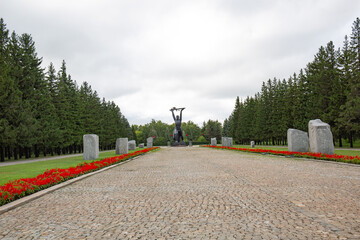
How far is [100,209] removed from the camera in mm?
5418

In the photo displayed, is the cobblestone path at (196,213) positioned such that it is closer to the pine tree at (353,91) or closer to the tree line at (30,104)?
the tree line at (30,104)

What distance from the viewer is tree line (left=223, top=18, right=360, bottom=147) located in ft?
93.7

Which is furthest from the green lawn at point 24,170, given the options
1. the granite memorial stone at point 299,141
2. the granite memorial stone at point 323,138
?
the granite memorial stone at point 299,141

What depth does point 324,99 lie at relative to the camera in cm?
3297

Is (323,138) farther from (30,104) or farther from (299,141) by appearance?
(30,104)

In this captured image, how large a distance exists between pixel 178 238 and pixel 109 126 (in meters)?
50.2

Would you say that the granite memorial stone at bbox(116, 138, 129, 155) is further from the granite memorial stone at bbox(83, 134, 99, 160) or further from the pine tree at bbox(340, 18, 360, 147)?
the pine tree at bbox(340, 18, 360, 147)

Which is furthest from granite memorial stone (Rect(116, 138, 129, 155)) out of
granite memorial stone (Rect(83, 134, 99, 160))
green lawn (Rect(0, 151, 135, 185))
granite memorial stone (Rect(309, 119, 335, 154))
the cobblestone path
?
the cobblestone path

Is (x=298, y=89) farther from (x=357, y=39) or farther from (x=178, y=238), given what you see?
(x=178, y=238)

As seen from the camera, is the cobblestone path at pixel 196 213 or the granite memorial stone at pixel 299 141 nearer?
the cobblestone path at pixel 196 213

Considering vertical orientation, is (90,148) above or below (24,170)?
above

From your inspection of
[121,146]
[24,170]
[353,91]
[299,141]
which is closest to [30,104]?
[121,146]

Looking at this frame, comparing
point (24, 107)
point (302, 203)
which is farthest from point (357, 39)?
point (24, 107)

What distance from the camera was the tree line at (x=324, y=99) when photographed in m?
28.6
